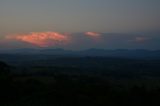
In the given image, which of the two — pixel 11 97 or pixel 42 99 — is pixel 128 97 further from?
pixel 11 97

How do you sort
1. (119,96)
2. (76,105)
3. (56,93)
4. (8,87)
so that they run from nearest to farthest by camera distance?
(76,105) → (119,96) → (56,93) → (8,87)

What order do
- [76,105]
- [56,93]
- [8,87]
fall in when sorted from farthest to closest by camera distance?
[8,87]
[56,93]
[76,105]

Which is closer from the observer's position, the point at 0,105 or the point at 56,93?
the point at 0,105

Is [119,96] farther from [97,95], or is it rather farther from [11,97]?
[11,97]

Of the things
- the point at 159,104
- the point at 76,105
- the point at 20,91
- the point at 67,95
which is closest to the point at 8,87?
the point at 20,91

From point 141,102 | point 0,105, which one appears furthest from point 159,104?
point 0,105

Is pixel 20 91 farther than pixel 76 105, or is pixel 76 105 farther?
pixel 20 91

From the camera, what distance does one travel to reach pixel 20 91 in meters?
37.7

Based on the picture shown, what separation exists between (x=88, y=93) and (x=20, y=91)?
25.8ft

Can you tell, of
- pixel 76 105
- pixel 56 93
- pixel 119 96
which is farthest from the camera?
pixel 56 93

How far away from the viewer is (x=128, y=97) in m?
31.7

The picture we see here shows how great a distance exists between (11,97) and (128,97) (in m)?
11.1

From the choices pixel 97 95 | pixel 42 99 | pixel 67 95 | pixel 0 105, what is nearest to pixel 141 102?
pixel 97 95

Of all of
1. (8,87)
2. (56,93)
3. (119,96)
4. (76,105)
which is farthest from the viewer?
(8,87)
